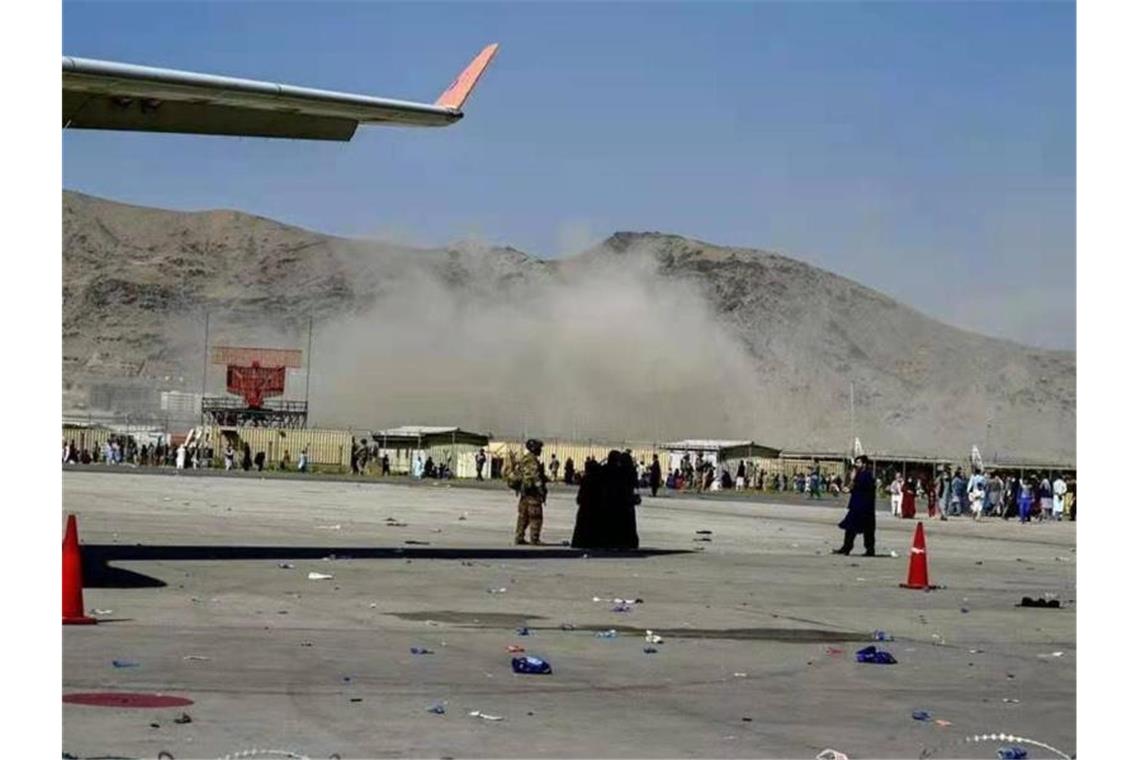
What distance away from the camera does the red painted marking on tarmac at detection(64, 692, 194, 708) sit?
11547 millimetres

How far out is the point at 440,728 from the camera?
11266 millimetres

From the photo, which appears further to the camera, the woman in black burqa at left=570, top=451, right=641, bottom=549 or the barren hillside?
the barren hillside

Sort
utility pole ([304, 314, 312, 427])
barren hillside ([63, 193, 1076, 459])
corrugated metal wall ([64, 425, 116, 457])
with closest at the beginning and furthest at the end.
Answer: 1. corrugated metal wall ([64, 425, 116, 457])
2. utility pole ([304, 314, 312, 427])
3. barren hillside ([63, 193, 1076, 459])

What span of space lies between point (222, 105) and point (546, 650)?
48.2ft

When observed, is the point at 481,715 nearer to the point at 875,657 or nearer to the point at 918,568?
the point at 875,657

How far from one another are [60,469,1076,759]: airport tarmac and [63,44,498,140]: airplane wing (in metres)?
6.25

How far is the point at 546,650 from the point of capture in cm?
1573

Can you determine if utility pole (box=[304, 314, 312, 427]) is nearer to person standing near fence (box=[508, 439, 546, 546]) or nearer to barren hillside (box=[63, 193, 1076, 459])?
barren hillside (box=[63, 193, 1076, 459])

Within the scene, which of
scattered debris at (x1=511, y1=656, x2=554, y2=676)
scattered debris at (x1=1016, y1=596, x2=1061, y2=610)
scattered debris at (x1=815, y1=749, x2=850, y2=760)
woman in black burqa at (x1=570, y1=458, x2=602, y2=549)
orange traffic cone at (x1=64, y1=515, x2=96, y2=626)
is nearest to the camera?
scattered debris at (x1=815, y1=749, x2=850, y2=760)

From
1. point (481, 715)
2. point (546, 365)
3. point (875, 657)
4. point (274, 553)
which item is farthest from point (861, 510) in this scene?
point (546, 365)

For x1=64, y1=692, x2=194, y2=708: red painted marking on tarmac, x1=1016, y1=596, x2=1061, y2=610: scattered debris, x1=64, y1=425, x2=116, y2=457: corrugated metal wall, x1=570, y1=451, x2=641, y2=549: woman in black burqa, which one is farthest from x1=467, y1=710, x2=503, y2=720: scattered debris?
x1=64, y1=425, x2=116, y2=457: corrugated metal wall

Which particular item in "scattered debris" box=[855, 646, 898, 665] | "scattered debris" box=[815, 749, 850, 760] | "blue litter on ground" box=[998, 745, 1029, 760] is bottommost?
"scattered debris" box=[855, 646, 898, 665]

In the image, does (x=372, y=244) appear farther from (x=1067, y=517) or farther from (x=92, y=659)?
(x=92, y=659)

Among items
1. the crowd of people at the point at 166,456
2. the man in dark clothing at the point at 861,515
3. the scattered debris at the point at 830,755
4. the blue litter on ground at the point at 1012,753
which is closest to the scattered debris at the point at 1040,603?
the man in dark clothing at the point at 861,515
